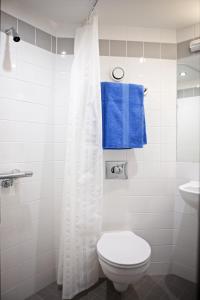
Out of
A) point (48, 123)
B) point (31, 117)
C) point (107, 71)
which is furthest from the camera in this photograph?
point (107, 71)

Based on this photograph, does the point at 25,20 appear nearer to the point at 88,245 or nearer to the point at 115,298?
the point at 88,245

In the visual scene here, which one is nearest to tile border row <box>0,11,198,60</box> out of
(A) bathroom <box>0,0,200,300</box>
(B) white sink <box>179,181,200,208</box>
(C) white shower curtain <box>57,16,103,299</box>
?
(A) bathroom <box>0,0,200,300</box>

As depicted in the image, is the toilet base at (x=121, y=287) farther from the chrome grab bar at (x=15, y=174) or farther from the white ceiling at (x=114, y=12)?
the white ceiling at (x=114, y=12)

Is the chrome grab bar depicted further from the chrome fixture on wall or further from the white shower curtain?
the chrome fixture on wall

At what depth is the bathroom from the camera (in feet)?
4.03

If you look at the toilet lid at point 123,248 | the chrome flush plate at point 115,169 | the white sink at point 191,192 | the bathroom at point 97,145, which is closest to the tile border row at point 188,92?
the bathroom at point 97,145

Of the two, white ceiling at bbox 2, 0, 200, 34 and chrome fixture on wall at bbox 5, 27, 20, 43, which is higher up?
white ceiling at bbox 2, 0, 200, 34

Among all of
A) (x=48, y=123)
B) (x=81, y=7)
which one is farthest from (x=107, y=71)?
(x=48, y=123)

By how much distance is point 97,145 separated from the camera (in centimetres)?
146

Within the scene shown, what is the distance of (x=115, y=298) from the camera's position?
1391 mm

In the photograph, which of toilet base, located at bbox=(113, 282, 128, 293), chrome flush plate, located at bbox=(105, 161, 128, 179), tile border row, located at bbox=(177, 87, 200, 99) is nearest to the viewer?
tile border row, located at bbox=(177, 87, 200, 99)

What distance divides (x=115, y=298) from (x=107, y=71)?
1.78m

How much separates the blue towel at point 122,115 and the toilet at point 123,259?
740 millimetres

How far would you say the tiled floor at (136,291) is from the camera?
1295 millimetres
